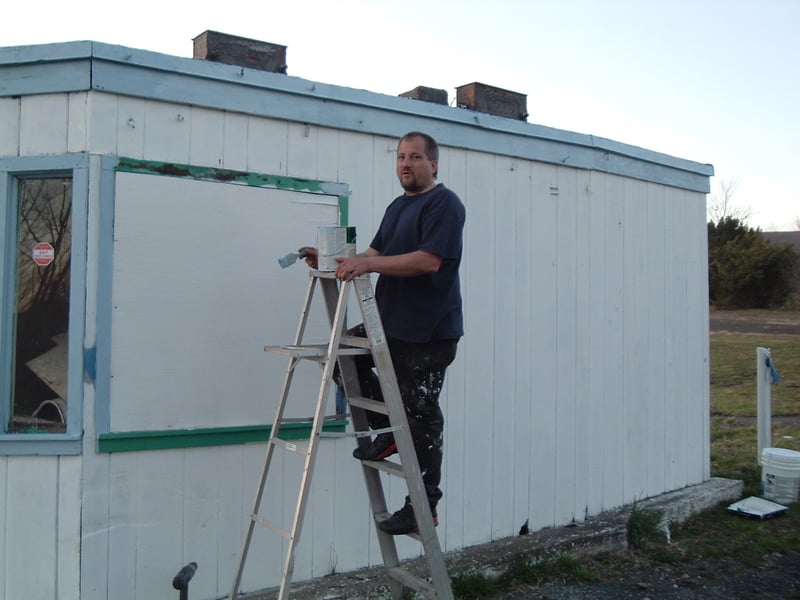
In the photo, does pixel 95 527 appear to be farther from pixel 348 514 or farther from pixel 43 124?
pixel 43 124

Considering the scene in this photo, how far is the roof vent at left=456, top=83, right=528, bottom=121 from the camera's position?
5.13 m

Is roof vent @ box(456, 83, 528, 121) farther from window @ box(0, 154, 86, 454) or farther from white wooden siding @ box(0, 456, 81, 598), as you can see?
white wooden siding @ box(0, 456, 81, 598)

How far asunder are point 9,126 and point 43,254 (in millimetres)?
621

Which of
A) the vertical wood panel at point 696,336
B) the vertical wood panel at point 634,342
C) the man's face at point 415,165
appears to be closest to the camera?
→ the man's face at point 415,165

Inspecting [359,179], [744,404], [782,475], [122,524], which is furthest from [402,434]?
[744,404]

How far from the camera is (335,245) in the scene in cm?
340

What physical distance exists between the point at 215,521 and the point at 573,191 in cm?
326

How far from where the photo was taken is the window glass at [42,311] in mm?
3697

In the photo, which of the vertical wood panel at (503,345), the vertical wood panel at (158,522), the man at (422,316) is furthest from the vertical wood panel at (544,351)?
the vertical wood panel at (158,522)

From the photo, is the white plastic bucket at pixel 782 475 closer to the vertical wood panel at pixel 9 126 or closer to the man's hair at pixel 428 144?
the man's hair at pixel 428 144

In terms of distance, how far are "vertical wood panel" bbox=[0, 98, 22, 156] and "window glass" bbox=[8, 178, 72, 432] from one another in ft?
0.52

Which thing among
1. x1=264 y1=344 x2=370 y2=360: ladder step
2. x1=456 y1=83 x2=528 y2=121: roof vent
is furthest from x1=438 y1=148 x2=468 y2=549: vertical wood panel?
x1=264 y1=344 x2=370 y2=360: ladder step

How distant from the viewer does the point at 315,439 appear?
9.89 feet

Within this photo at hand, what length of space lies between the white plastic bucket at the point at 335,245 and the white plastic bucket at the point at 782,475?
465 cm
